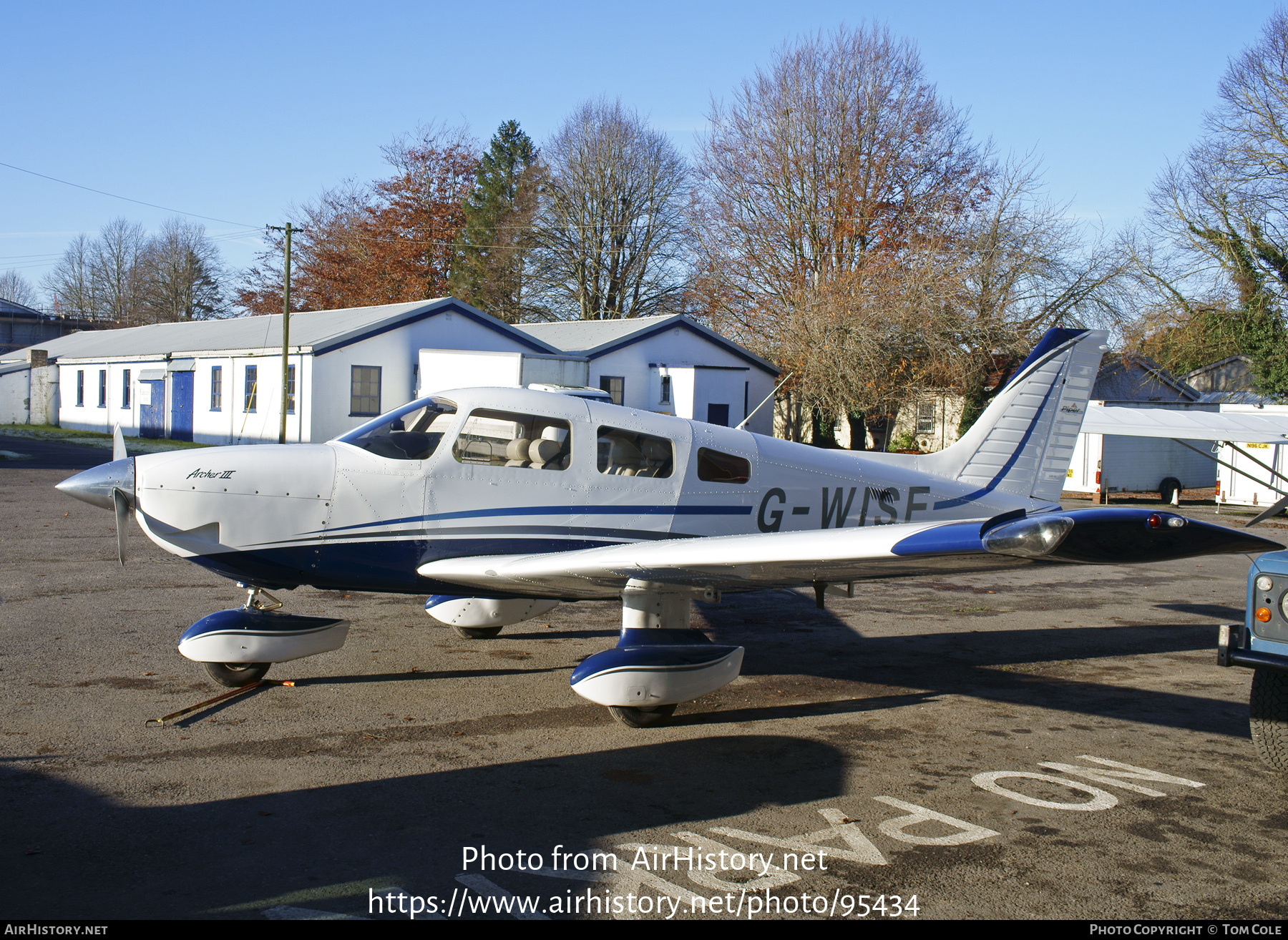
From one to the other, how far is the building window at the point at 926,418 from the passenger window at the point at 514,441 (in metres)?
28.2

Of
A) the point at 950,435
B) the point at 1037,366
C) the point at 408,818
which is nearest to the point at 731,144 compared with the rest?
the point at 950,435

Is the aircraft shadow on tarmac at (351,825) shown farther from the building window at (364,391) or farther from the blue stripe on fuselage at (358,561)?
the building window at (364,391)

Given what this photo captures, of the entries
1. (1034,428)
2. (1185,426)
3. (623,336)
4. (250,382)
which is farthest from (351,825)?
(250,382)

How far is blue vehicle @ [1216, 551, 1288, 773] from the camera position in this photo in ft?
16.1

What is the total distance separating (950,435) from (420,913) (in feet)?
110

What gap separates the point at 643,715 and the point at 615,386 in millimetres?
28223

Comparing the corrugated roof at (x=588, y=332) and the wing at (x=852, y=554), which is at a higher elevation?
the corrugated roof at (x=588, y=332)

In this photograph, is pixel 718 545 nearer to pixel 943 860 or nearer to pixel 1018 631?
pixel 943 860

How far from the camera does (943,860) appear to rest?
4230 mm

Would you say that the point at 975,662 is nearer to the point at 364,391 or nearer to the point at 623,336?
the point at 364,391

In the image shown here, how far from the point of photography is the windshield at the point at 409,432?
6.96 m

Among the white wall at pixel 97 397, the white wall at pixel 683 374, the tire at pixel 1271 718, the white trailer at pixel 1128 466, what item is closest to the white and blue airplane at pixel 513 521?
the tire at pixel 1271 718

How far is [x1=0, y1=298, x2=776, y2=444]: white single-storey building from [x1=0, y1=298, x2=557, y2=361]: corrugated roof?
0.28 feet

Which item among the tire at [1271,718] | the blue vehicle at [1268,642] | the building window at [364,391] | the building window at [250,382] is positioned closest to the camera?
the blue vehicle at [1268,642]
